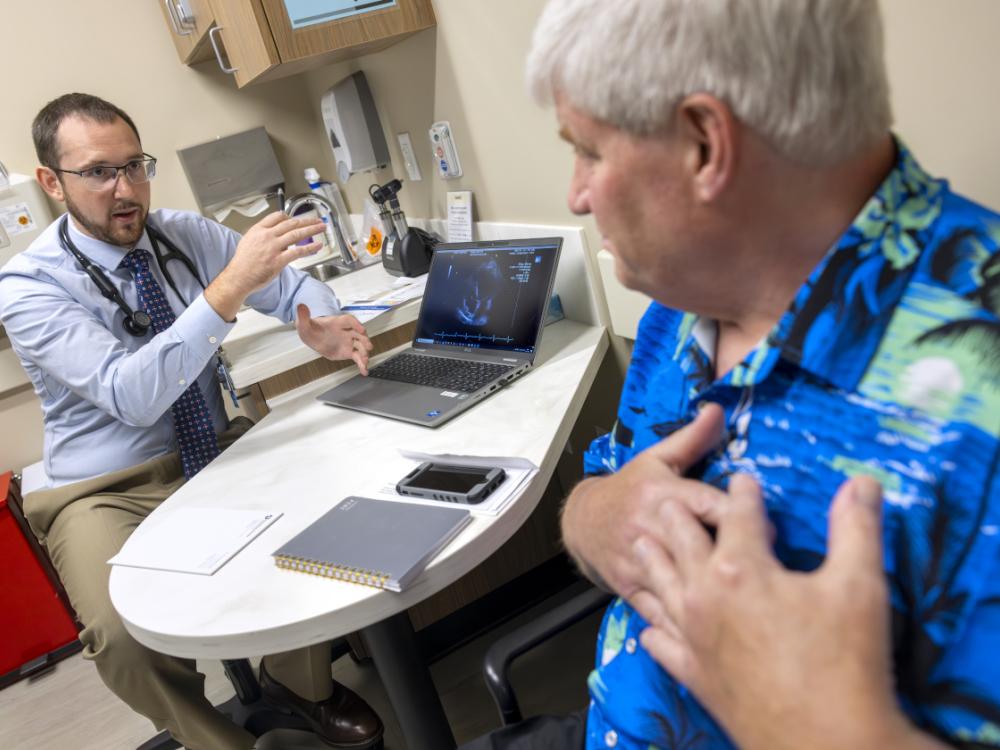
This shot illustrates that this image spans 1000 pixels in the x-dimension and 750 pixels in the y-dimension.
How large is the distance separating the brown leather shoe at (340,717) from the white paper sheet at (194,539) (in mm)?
767

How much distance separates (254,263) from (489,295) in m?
0.50

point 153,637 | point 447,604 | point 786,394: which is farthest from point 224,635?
point 447,604

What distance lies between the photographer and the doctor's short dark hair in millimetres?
1808

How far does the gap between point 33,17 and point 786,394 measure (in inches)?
122

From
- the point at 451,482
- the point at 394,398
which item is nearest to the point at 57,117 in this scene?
the point at 394,398

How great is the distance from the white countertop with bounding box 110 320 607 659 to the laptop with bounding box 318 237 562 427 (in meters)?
0.04

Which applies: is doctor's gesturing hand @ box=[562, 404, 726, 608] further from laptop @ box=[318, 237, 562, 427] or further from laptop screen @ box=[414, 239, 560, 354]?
laptop screen @ box=[414, 239, 560, 354]

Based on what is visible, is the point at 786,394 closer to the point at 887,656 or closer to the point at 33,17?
the point at 887,656

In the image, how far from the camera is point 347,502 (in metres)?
1.13

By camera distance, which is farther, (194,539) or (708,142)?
(194,539)

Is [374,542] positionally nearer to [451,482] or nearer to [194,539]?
[451,482]

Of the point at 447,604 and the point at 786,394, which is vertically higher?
the point at 786,394

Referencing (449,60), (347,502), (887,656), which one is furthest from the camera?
(449,60)

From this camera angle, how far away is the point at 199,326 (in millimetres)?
1573
